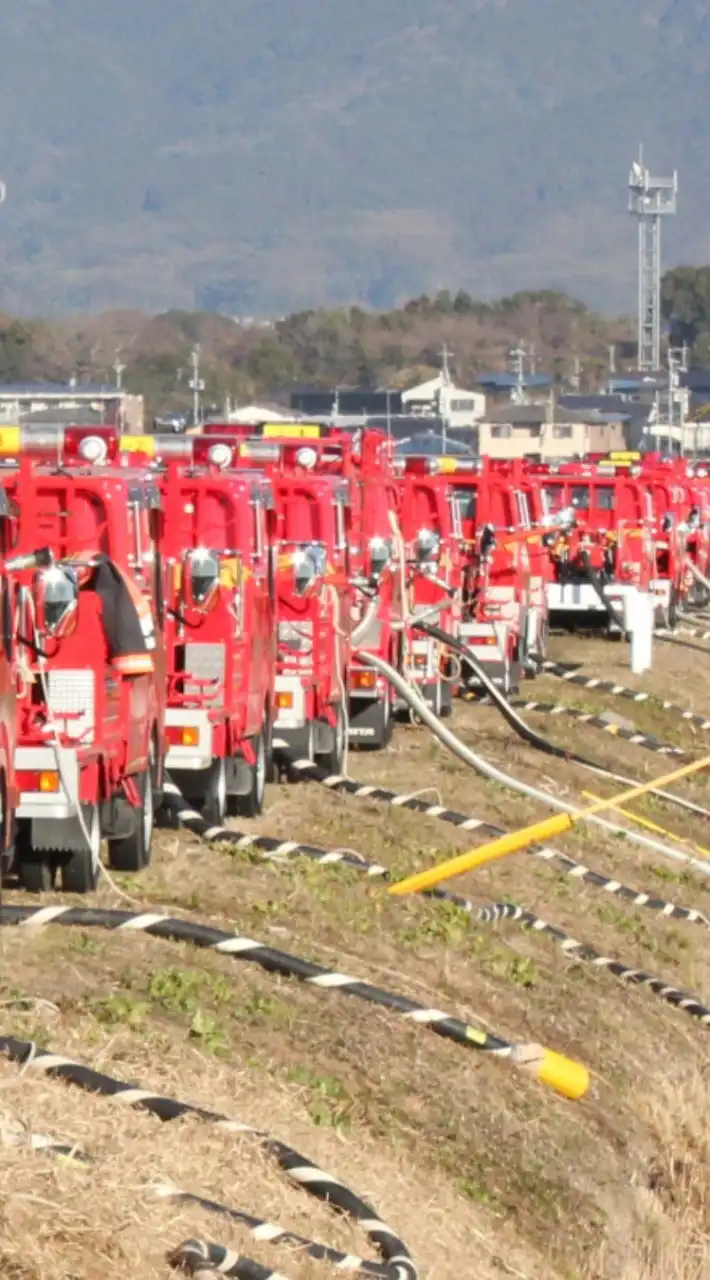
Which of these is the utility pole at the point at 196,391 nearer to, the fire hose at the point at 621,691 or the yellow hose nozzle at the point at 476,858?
the fire hose at the point at 621,691

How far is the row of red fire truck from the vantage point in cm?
1591

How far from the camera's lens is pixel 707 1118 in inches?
629

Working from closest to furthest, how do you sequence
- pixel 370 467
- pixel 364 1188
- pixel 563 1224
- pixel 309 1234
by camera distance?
pixel 309 1234 < pixel 364 1188 < pixel 563 1224 < pixel 370 467

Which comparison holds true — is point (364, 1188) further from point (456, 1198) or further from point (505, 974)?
point (505, 974)

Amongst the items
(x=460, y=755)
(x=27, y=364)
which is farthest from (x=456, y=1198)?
(x=27, y=364)

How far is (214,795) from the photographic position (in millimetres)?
19297

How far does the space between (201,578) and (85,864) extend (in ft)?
9.44

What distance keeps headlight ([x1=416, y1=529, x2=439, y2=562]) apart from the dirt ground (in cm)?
724

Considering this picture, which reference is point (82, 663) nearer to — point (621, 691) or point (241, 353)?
point (621, 691)

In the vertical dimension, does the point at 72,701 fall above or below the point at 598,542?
above

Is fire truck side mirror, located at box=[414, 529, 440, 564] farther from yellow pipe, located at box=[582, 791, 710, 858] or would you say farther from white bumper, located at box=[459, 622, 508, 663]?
yellow pipe, located at box=[582, 791, 710, 858]

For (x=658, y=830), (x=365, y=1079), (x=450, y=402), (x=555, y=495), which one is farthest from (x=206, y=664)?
(x=450, y=402)

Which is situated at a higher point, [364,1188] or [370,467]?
[370,467]

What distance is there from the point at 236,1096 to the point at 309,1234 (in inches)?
62.9
